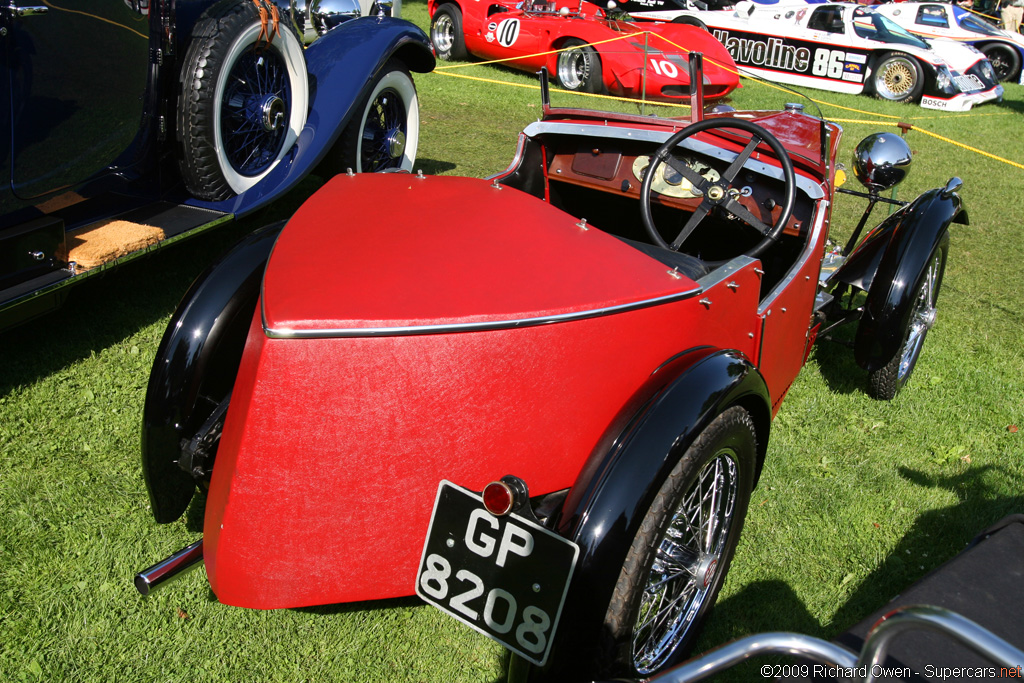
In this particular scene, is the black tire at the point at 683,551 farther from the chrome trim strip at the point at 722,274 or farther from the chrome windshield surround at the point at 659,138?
the chrome windshield surround at the point at 659,138

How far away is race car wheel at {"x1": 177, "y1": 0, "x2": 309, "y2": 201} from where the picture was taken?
3.54 m

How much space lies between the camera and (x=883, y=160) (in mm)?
3701

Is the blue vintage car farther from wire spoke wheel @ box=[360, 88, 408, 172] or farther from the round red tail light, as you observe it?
the round red tail light

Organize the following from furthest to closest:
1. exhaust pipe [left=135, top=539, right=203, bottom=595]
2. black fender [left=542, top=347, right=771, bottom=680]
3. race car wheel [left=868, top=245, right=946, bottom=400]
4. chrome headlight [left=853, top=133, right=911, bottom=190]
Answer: chrome headlight [left=853, top=133, right=911, bottom=190] → race car wheel [left=868, top=245, right=946, bottom=400] → exhaust pipe [left=135, top=539, right=203, bottom=595] → black fender [left=542, top=347, right=771, bottom=680]

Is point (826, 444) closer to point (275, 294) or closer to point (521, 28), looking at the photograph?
point (275, 294)

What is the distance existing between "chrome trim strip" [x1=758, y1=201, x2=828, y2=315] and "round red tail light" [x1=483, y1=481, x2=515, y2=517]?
125 centimetres

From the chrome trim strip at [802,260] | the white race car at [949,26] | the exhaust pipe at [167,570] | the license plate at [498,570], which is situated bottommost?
the exhaust pipe at [167,570]

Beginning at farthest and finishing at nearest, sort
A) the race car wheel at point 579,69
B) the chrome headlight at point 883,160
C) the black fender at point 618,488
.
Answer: the race car wheel at point 579,69 < the chrome headlight at point 883,160 < the black fender at point 618,488

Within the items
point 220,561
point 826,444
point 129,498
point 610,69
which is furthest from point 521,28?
point 220,561

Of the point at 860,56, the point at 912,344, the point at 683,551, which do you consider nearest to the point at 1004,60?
the point at 860,56

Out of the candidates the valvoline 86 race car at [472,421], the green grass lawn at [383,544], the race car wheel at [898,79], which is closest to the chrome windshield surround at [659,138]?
the green grass lawn at [383,544]

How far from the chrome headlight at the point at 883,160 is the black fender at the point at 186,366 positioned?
3024 millimetres

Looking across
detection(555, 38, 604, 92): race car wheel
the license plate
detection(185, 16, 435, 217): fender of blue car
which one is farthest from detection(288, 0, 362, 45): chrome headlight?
the license plate

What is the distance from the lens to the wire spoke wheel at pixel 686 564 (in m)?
1.94
